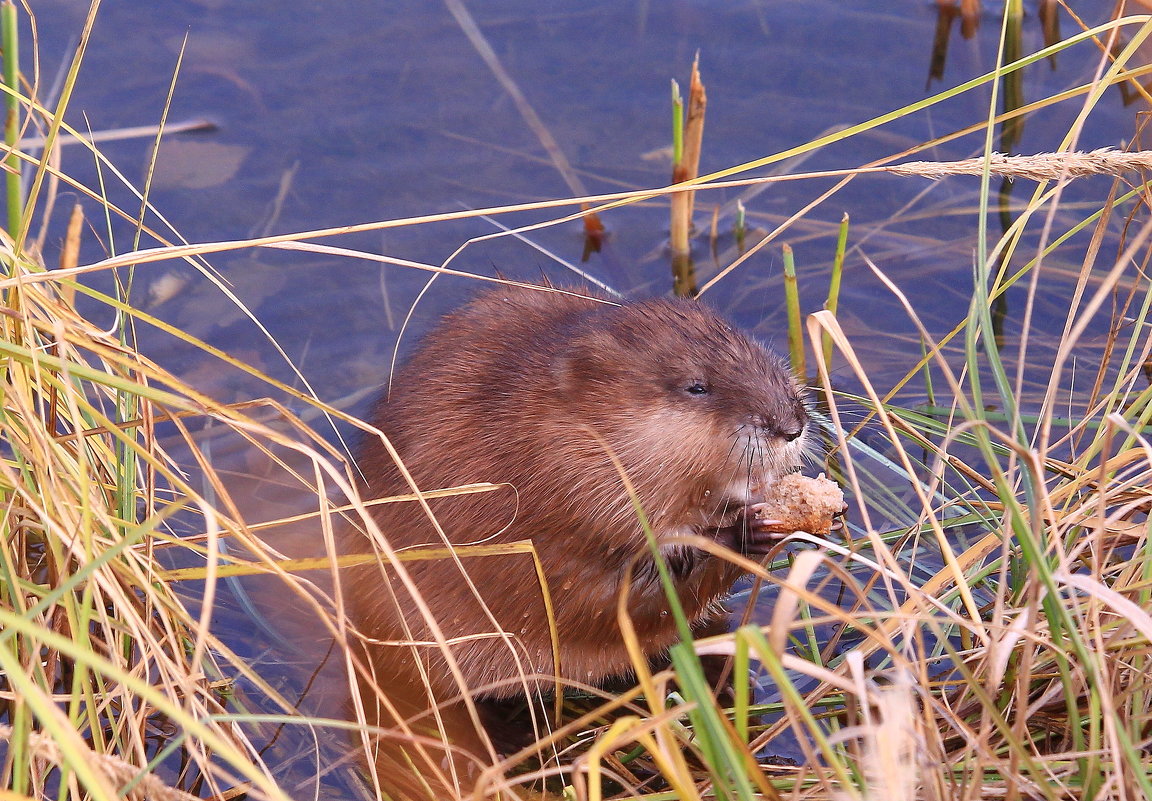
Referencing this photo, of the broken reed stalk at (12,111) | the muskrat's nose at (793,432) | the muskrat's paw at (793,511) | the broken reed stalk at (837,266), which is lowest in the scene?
the muskrat's paw at (793,511)

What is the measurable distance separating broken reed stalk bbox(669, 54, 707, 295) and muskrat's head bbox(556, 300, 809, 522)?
1.27m

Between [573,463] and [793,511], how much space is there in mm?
603

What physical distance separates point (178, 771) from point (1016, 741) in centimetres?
218

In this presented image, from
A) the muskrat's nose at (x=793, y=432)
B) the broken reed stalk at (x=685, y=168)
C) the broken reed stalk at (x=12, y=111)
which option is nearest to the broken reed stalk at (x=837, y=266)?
the muskrat's nose at (x=793, y=432)

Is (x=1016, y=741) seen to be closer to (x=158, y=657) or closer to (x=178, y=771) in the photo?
(x=158, y=657)

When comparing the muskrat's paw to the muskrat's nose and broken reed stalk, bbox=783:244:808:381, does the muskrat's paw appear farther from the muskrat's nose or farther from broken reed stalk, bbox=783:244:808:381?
broken reed stalk, bbox=783:244:808:381

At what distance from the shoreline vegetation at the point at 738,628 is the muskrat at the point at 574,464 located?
0.26 metres

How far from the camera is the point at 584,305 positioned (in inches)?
149

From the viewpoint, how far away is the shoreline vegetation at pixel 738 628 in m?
2.11

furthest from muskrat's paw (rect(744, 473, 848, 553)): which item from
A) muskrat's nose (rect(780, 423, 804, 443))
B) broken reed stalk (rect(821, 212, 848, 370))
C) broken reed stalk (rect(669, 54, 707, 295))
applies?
broken reed stalk (rect(669, 54, 707, 295))

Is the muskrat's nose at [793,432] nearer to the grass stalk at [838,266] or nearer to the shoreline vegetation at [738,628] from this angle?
the shoreline vegetation at [738,628]

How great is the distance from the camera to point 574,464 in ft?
10.9

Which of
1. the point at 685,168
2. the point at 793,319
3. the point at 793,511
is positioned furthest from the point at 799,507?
the point at 685,168

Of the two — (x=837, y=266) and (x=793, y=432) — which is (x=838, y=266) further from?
Answer: (x=793, y=432)
